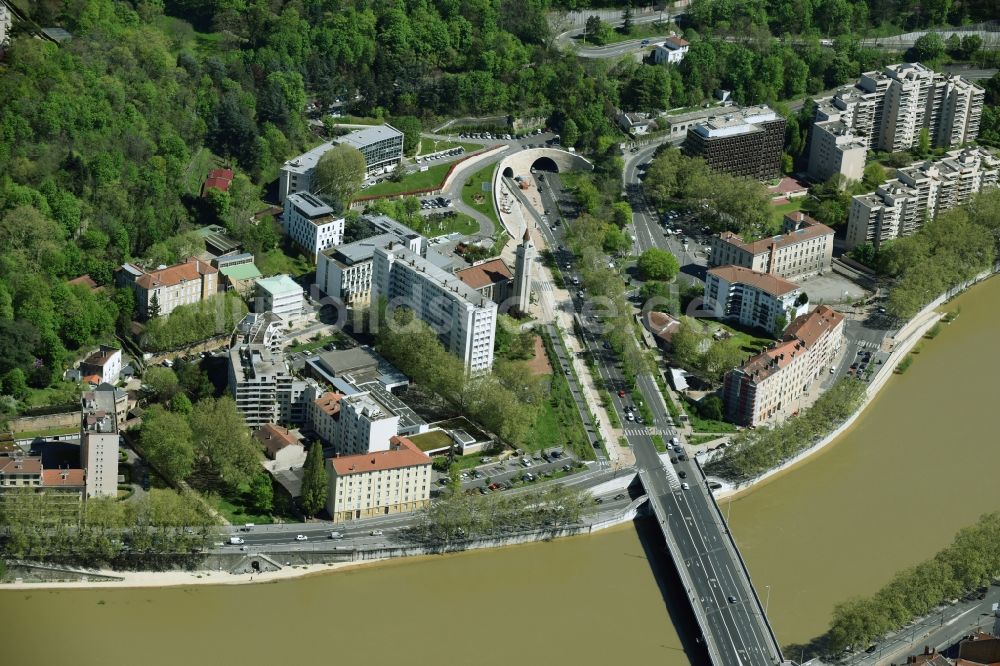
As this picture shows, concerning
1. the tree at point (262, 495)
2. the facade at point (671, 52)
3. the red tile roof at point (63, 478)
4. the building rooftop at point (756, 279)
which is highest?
the facade at point (671, 52)

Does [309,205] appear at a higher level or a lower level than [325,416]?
higher

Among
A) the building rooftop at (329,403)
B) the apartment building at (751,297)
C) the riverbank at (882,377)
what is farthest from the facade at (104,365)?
the apartment building at (751,297)

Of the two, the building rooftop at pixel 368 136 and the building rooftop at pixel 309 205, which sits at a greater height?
the building rooftop at pixel 368 136

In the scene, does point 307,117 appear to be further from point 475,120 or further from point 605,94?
point 605,94

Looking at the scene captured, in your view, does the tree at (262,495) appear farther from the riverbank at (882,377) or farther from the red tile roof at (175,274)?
the riverbank at (882,377)

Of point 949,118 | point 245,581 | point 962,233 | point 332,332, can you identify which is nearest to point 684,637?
point 245,581

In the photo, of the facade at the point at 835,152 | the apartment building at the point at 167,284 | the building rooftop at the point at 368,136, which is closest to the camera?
the apartment building at the point at 167,284

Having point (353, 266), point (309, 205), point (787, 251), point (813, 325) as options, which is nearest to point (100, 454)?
point (353, 266)

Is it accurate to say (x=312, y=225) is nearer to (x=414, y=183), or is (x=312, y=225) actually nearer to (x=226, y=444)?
(x=414, y=183)
